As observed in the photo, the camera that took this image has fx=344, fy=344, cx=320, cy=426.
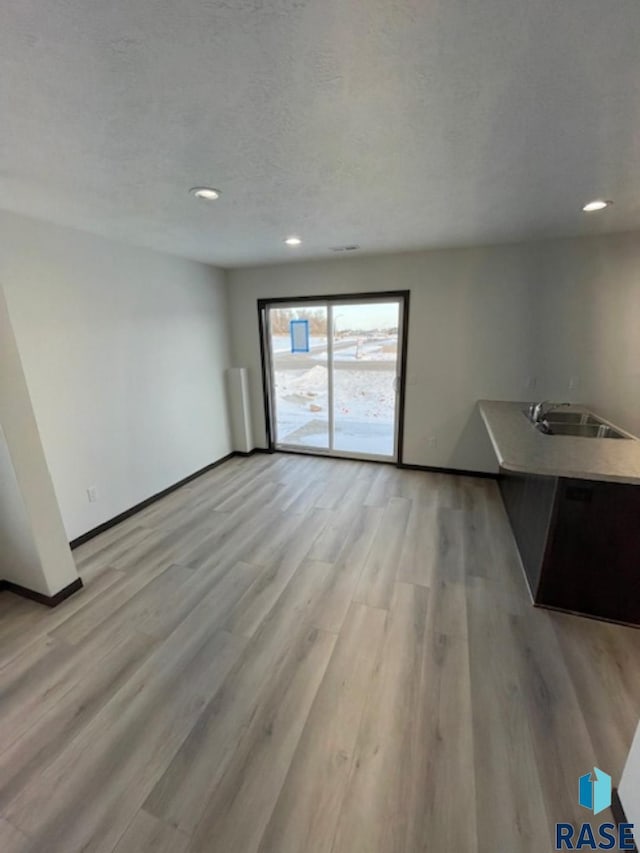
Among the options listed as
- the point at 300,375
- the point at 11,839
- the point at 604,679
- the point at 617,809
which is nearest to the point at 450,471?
the point at 300,375

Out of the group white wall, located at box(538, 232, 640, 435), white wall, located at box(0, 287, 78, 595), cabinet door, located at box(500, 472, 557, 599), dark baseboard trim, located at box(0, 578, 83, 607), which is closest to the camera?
white wall, located at box(0, 287, 78, 595)

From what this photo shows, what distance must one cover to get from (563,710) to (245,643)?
58.9 inches

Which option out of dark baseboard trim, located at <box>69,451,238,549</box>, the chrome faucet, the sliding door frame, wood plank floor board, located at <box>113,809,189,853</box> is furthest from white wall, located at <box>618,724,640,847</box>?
dark baseboard trim, located at <box>69,451,238,549</box>

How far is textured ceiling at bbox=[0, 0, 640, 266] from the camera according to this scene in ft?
2.85

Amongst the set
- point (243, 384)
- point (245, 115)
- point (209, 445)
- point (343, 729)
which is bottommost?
point (343, 729)

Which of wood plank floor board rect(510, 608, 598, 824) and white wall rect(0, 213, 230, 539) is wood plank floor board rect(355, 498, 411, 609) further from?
white wall rect(0, 213, 230, 539)

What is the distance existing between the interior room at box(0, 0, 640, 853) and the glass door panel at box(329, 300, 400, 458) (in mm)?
→ 143

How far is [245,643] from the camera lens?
6.06 feet

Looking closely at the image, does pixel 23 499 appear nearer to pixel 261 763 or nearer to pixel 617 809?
pixel 261 763

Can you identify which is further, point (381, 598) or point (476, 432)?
point (476, 432)

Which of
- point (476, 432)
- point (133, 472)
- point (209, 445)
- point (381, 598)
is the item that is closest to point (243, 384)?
point (209, 445)

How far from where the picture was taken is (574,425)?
2.96m

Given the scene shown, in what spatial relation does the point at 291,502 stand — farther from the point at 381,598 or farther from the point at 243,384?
the point at 243,384

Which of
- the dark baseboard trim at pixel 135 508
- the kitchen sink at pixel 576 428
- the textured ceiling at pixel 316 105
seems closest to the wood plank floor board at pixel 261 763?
the dark baseboard trim at pixel 135 508
